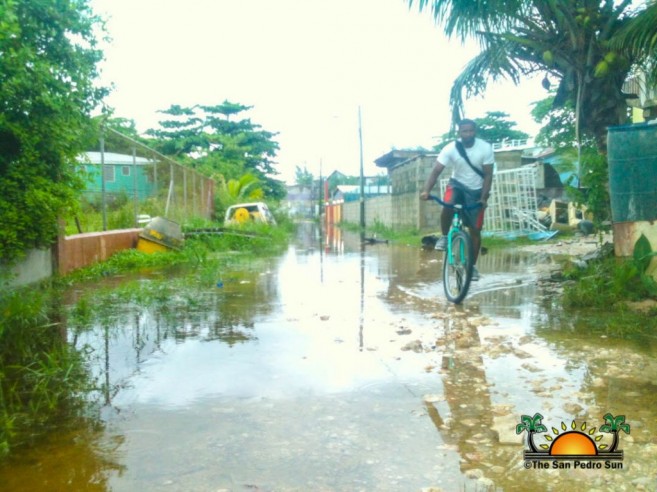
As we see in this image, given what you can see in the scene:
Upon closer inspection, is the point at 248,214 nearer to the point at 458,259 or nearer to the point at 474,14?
the point at 474,14

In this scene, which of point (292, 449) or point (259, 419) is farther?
point (259, 419)

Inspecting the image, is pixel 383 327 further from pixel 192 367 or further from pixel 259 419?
pixel 259 419

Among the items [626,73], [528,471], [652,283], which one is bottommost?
[528,471]

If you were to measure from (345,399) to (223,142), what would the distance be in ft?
126

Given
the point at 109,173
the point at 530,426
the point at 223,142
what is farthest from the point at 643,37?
the point at 223,142

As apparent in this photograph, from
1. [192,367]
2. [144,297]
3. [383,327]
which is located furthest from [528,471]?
[144,297]

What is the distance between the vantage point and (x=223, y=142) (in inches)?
1580

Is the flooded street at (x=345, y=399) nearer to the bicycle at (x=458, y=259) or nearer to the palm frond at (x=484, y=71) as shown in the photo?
the bicycle at (x=458, y=259)

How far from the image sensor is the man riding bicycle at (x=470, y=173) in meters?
6.21

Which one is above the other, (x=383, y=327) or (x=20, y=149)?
(x=20, y=149)

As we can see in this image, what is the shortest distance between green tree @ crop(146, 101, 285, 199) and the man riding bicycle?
30126 mm

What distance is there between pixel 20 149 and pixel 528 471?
5422 millimetres

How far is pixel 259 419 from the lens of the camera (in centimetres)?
292

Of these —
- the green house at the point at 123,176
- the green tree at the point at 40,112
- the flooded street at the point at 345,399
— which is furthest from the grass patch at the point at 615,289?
the green house at the point at 123,176
